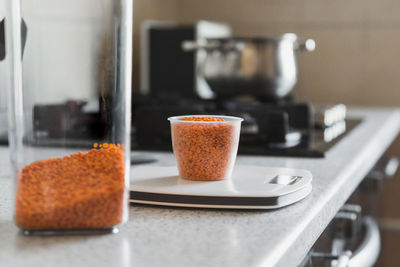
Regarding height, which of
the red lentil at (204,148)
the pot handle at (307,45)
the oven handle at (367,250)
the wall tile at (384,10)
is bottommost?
the oven handle at (367,250)

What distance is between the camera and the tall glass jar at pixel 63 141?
52 centimetres

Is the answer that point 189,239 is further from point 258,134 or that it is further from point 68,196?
point 258,134

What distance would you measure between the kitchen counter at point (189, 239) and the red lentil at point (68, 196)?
0.01m

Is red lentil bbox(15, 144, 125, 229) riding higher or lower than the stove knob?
higher

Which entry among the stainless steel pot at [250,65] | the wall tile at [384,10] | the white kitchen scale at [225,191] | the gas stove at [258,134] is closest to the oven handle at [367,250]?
the gas stove at [258,134]

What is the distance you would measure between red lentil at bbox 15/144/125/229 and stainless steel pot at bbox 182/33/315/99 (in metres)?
1.07

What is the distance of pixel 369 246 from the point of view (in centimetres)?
115

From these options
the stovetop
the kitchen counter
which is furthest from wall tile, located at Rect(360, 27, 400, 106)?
A: the kitchen counter

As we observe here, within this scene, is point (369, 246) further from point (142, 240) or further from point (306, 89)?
point (306, 89)

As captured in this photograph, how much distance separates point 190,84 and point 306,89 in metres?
0.62

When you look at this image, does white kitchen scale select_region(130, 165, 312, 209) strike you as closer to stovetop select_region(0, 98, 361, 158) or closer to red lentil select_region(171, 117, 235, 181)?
red lentil select_region(171, 117, 235, 181)

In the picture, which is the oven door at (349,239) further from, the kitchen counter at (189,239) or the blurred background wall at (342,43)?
the blurred background wall at (342,43)

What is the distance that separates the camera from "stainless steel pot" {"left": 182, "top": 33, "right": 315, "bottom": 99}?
5.15ft

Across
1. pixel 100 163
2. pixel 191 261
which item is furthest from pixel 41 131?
pixel 191 261
